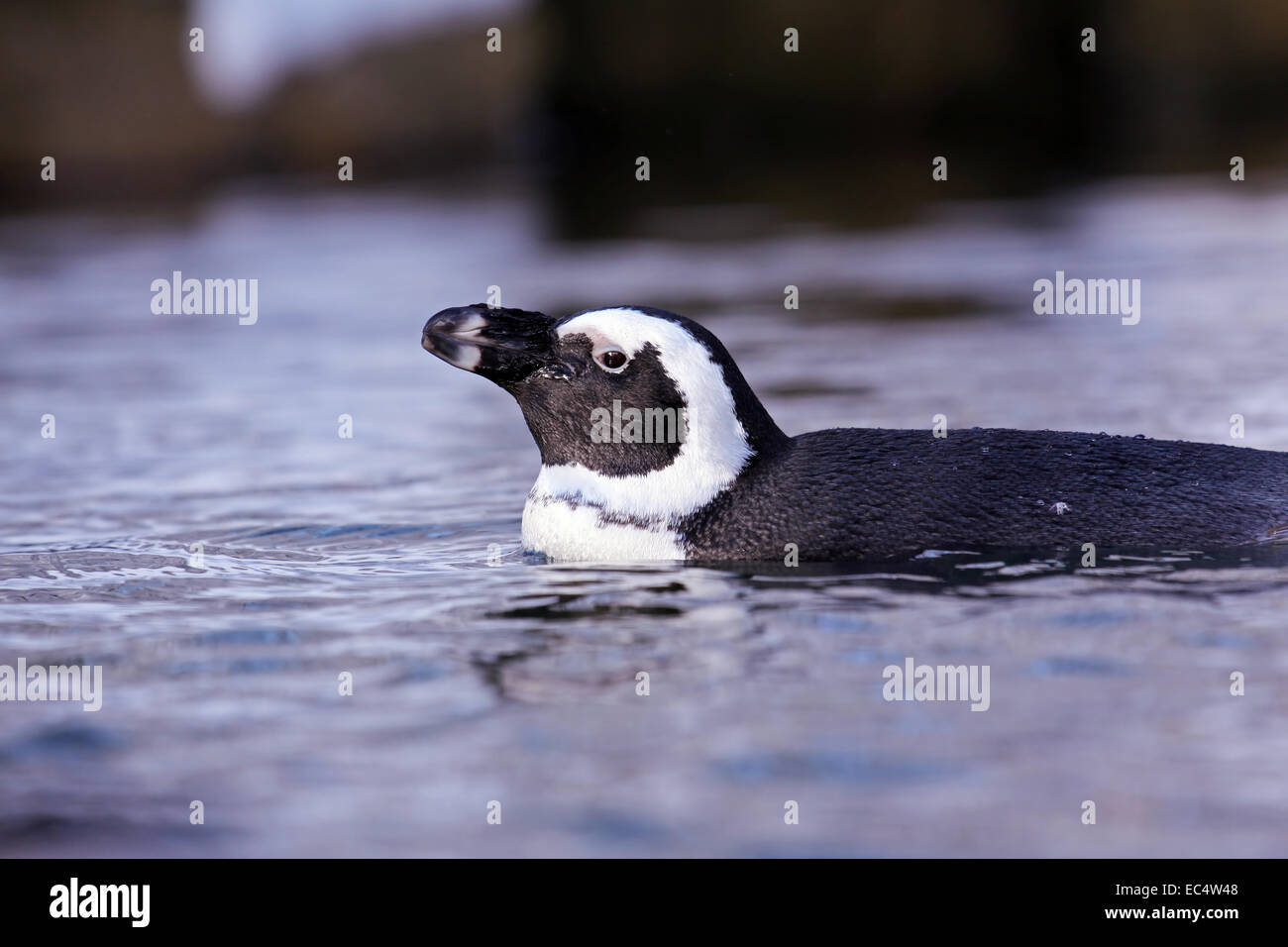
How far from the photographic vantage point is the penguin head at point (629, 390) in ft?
22.0

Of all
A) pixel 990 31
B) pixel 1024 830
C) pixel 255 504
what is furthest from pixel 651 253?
pixel 990 31

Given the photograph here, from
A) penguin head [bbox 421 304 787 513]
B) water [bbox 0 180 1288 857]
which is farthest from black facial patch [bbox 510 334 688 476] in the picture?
water [bbox 0 180 1288 857]

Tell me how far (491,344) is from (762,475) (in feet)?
3.59

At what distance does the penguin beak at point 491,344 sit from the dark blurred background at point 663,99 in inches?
831

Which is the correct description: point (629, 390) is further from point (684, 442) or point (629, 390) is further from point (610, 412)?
point (684, 442)

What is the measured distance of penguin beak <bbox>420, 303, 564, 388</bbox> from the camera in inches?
272

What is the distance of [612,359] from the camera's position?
22.3 ft

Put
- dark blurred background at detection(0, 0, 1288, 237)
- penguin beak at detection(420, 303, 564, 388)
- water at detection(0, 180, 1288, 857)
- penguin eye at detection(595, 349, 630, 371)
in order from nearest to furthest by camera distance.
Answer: water at detection(0, 180, 1288, 857), penguin eye at detection(595, 349, 630, 371), penguin beak at detection(420, 303, 564, 388), dark blurred background at detection(0, 0, 1288, 237)

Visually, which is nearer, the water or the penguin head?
the water

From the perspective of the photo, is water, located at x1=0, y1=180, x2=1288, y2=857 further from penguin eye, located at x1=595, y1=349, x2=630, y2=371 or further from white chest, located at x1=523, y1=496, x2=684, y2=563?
penguin eye, located at x1=595, y1=349, x2=630, y2=371

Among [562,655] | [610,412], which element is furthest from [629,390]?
[562,655]

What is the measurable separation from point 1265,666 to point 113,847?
3.15 m

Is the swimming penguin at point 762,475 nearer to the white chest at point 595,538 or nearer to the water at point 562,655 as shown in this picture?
the white chest at point 595,538

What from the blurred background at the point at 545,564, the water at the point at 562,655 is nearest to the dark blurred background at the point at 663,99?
the blurred background at the point at 545,564
